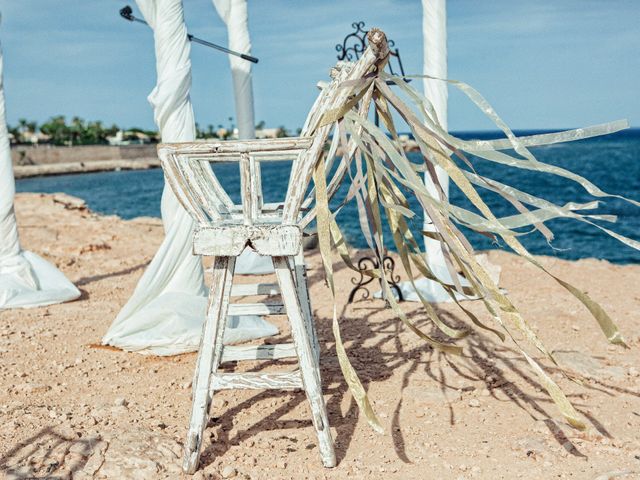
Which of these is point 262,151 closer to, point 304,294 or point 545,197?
point 304,294

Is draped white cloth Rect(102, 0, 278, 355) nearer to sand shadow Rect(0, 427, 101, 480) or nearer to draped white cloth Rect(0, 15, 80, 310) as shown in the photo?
sand shadow Rect(0, 427, 101, 480)

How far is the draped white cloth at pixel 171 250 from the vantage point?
4.58 metres

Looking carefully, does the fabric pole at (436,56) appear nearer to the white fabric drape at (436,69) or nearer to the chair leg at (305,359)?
the white fabric drape at (436,69)

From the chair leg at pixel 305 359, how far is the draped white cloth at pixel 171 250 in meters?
1.91

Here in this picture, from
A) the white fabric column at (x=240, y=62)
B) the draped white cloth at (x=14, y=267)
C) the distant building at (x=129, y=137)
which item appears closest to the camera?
Result: the draped white cloth at (x=14, y=267)

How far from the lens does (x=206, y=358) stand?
281cm

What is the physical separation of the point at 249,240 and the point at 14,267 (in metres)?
4.28

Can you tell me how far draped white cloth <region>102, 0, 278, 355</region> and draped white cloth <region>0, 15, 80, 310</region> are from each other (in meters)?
1.72

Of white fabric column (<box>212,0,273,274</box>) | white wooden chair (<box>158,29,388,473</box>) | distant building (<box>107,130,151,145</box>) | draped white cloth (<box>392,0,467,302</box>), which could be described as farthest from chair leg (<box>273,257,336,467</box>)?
distant building (<box>107,130,151,145</box>)

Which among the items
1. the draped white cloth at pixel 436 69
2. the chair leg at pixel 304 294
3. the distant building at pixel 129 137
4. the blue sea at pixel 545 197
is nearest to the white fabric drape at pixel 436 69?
the draped white cloth at pixel 436 69

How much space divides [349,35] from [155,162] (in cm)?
6361

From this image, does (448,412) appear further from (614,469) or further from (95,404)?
(95,404)

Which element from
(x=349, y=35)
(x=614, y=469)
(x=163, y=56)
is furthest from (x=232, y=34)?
(x=614, y=469)

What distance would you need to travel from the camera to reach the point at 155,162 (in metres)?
67.1
